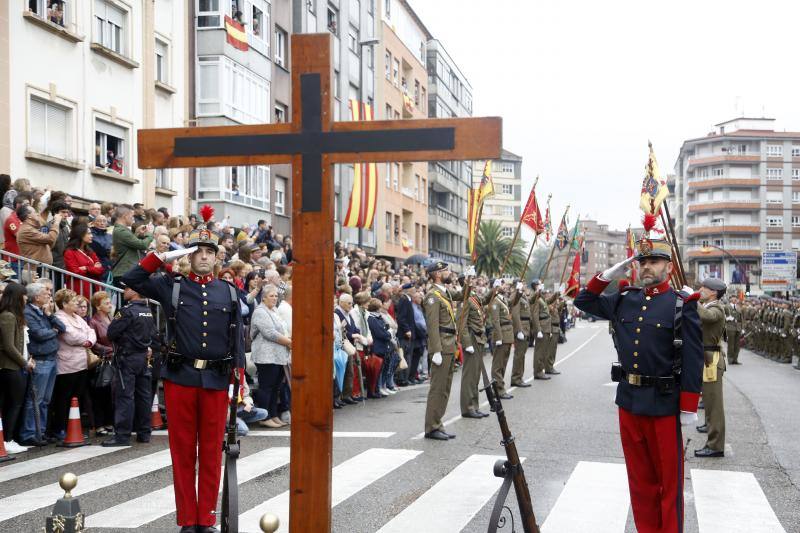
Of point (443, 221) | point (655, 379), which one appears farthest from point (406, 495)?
point (443, 221)

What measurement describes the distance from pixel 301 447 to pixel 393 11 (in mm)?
50126

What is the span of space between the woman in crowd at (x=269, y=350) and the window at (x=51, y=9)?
34.7ft

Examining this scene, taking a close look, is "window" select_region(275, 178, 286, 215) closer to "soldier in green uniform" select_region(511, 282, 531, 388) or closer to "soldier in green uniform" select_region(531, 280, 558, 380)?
"soldier in green uniform" select_region(531, 280, 558, 380)

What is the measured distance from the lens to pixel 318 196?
165 inches

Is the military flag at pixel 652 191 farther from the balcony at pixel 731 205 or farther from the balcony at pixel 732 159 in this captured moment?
the balcony at pixel 731 205

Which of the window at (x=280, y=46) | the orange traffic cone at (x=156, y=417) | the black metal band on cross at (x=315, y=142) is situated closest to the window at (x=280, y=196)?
the window at (x=280, y=46)

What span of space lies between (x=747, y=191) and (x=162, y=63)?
3752 inches

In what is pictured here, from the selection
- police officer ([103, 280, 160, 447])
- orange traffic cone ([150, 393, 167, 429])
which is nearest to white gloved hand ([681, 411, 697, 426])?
police officer ([103, 280, 160, 447])

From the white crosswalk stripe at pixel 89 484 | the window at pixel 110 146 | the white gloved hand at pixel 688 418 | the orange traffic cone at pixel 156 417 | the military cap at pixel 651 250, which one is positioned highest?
the window at pixel 110 146

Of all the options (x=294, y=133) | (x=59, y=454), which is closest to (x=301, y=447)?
(x=294, y=133)

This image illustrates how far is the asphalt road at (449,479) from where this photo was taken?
22.6 feet

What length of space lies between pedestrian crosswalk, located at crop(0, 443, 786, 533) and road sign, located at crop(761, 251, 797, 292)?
3741 cm

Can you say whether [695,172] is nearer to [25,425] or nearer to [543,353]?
[543,353]

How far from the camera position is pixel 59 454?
9.84 metres
